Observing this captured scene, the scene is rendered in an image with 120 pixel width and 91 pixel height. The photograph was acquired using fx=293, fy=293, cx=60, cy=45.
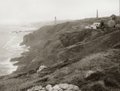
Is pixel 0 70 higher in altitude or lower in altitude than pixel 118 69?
lower

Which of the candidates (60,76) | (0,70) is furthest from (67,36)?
(60,76)

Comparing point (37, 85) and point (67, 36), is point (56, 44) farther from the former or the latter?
point (37, 85)

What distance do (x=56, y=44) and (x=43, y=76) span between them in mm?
15000

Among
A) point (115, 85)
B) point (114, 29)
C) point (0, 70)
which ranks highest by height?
point (114, 29)

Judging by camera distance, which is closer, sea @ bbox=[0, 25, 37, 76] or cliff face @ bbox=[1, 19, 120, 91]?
cliff face @ bbox=[1, 19, 120, 91]

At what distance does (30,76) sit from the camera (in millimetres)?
25641

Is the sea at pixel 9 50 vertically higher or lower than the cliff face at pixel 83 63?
lower

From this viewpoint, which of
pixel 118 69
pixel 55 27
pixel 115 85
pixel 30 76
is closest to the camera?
pixel 115 85

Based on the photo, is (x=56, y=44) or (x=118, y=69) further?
(x=56, y=44)

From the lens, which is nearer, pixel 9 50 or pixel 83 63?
pixel 83 63

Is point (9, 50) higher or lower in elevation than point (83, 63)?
lower

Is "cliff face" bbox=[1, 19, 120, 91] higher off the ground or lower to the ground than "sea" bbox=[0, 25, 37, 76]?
higher

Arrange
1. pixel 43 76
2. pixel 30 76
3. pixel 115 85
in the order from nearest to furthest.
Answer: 1. pixel 115 85
2. pixel 43 76
3. pixel 30 76

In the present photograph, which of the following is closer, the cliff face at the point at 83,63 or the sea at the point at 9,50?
the cliff face at the point at 83,63
